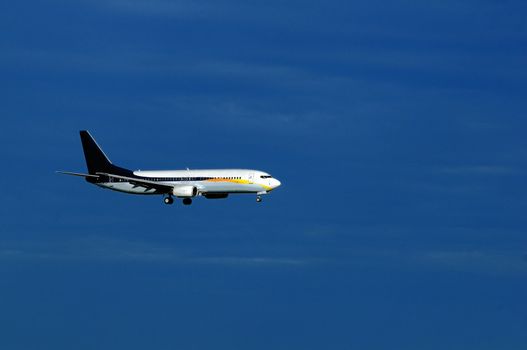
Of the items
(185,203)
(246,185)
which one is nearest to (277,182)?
(246,185)

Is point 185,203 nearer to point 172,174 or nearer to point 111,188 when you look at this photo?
point 172,174

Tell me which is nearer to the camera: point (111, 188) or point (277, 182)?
point (277, 182)

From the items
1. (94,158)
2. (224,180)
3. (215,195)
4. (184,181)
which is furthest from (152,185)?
(94,158)

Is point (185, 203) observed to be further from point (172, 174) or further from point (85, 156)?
point (85, 156)

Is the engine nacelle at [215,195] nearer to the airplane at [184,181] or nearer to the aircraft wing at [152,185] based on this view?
the airplane at [184,181]

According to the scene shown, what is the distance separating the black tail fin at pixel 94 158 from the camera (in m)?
188

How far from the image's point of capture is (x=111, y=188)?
184875mm

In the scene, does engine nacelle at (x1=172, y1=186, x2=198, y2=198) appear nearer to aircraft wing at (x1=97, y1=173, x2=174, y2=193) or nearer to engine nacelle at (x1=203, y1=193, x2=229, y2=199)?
engine nacelle at (x1=203, y1=193, x2=229, y2=199)

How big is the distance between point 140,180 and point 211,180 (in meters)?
13.5

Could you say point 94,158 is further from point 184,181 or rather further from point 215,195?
point 215,195

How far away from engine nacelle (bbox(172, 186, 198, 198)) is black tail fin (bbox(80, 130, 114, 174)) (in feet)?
64.5

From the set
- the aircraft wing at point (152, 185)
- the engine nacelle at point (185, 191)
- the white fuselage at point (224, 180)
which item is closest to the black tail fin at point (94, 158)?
the aircraft wing at point (152, 185)

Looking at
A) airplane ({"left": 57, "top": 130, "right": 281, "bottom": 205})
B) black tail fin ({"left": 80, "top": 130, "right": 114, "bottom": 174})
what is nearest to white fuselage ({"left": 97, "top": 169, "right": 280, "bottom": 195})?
airplane ({"left": 57, "top": 130, "right": 281, "bottom": 205})

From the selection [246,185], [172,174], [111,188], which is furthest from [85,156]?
[246,185]
